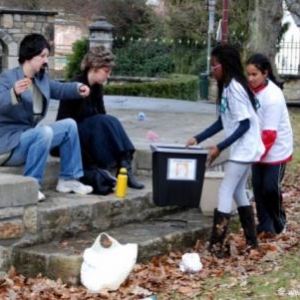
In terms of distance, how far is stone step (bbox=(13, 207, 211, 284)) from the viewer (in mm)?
6484

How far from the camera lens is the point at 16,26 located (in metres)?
24.1

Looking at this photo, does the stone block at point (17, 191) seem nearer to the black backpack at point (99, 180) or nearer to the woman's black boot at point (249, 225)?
the black backpack at point (99, 180)

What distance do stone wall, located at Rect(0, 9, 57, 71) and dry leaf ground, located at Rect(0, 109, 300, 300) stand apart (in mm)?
17125

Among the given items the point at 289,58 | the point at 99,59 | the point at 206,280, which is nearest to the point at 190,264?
the point at 206,280

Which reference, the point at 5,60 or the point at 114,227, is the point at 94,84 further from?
the point at 5,60

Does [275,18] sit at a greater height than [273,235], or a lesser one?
greater

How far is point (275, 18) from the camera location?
1519 cm

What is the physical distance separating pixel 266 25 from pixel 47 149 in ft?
29.0

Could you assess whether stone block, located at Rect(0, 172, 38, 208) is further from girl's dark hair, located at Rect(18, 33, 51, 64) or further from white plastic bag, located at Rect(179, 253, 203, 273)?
white plastic bag, located at Rect(179, 253, 203, 273)

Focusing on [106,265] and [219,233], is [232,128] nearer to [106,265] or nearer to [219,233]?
[219,233]

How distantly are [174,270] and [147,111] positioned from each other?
6626 millimetres

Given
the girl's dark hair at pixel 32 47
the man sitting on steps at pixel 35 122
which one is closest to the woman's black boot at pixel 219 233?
the man sitting on steps at pixel 35 122

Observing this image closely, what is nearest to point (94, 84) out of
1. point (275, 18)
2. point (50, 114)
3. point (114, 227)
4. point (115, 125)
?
point (115, 125)

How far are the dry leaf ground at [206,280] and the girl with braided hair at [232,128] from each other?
274mm
